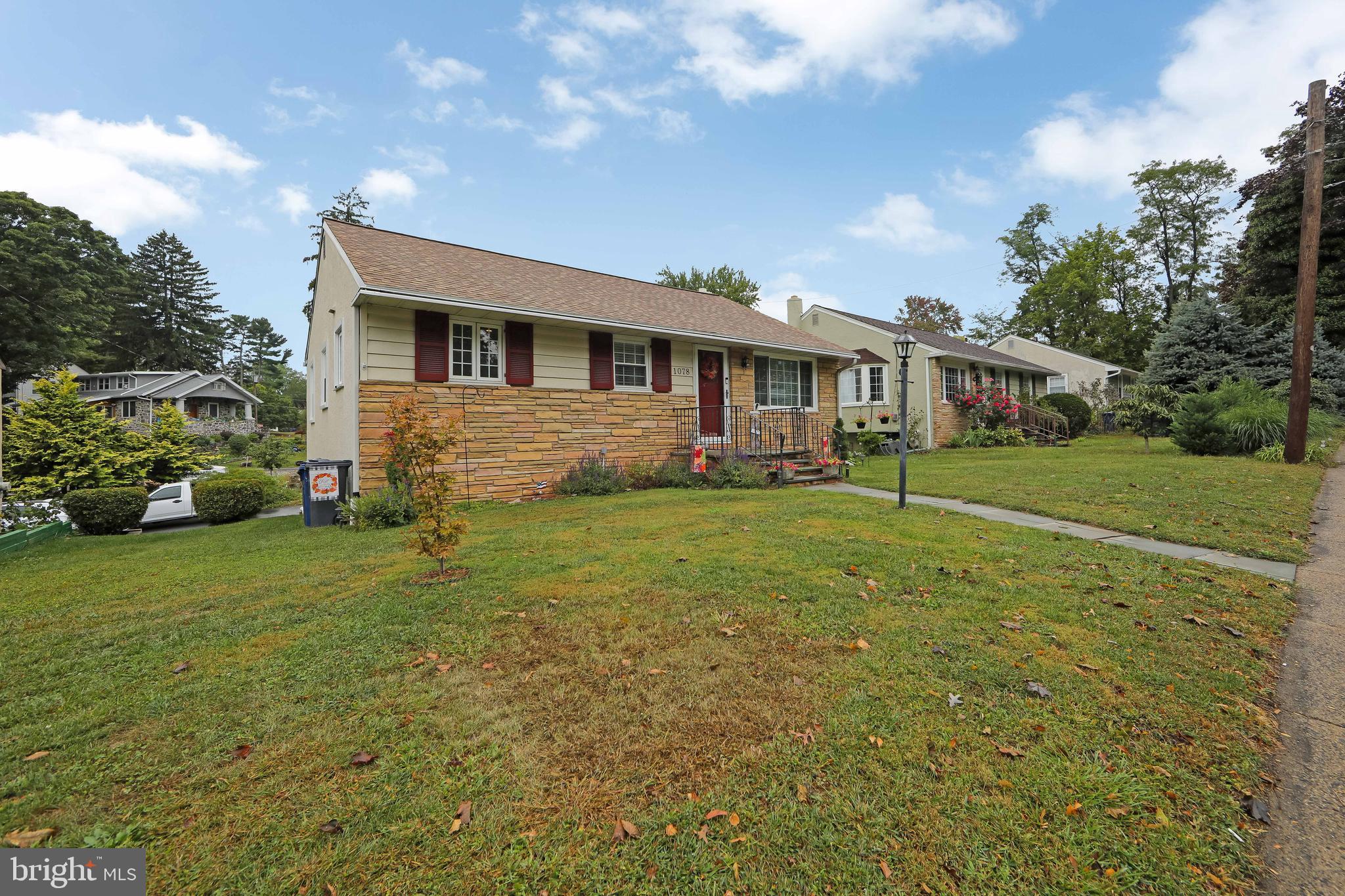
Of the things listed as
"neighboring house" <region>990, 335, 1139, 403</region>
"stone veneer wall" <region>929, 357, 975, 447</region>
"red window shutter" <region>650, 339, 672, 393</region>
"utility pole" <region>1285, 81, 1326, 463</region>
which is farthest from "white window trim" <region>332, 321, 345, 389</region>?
"neighboring house" <region>990, 335, 1139, 403</region>

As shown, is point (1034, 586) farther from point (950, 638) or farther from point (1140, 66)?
point (1140, 66)

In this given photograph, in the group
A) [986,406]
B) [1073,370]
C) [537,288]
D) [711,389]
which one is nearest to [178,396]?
[537,288]

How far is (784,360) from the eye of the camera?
1426 centimetres

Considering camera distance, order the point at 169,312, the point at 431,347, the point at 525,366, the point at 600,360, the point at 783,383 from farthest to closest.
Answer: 1. the point at 169,312
2. the point at 783,383
3. the point at 600,360
4. the point at 525,366
5. the point at 431,347

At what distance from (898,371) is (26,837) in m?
19.5

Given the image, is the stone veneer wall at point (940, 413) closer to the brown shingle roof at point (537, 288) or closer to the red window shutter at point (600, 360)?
the brown shingle roof at point (537, 288)

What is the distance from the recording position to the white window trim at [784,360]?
1351 centimetres

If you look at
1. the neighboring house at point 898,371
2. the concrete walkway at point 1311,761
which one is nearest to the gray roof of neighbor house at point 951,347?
the neighboring house at point 898,371

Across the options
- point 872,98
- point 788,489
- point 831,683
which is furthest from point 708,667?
point 872,98

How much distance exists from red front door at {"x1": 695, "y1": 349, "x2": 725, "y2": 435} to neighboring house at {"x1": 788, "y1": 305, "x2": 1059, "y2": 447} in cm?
634

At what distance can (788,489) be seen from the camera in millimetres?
9898

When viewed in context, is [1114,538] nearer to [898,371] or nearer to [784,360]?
[784,360]

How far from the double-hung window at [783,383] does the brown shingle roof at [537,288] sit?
0.65m

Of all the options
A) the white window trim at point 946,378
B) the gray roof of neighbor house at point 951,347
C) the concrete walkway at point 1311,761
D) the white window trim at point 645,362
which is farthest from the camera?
the gray roof of neighbor house at point 951,347
